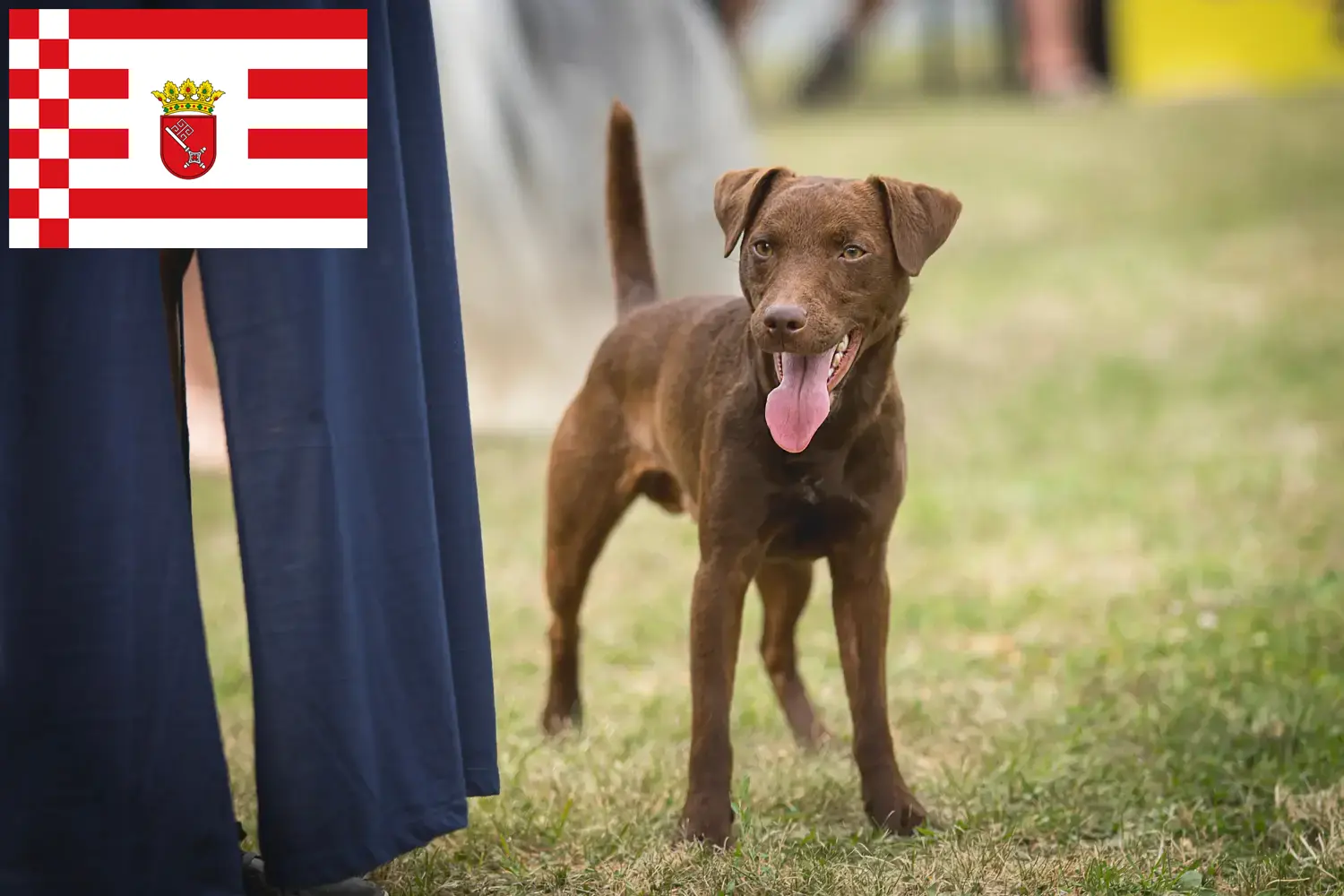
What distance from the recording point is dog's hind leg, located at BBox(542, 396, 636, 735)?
369 centimetres

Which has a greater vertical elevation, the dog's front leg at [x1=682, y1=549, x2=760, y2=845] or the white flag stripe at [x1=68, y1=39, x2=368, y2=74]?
the white flag stripe at [x1=68, y1=39, x2=368, y2=74]

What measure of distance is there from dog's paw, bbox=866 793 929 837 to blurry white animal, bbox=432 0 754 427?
5151 mm

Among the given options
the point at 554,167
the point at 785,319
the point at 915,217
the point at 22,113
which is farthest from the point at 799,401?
the point at 554,167

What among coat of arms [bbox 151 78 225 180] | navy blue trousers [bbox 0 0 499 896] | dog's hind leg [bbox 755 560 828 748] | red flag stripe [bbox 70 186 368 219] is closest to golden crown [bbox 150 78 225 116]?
coat of arms [bbox 151 78 225 180]

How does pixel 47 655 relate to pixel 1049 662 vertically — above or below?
above

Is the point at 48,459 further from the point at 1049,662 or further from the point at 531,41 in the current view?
the point at 531,41

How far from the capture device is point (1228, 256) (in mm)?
10891

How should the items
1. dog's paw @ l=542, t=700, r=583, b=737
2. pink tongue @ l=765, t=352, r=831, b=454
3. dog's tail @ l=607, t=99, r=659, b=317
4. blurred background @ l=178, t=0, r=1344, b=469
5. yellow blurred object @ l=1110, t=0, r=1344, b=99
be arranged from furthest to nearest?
yellow blurred object @ l=1110, t=0, r=1344, b=99
blurred background @ l=178, t=0, r=1344, b=469
dog's paw @ l=542, t=700, r=583, b=737
dog's tail @ l=607, t=99, r=659, b=317
pink tongue @ l=765, t=352, r=831, b=454

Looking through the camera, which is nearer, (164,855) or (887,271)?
(164,855)

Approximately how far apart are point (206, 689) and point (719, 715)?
1.09 meters

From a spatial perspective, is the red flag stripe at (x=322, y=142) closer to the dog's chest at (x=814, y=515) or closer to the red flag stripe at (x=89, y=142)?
the red flag stripe at (x=89, y=142)

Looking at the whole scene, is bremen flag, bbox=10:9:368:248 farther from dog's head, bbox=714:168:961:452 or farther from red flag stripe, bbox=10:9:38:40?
dog's head, bbox=714:168:961:452

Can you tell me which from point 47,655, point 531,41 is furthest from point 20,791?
point 531,41

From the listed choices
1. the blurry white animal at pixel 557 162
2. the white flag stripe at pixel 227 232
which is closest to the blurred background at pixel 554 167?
the blurry white animal at pixel 557 162
